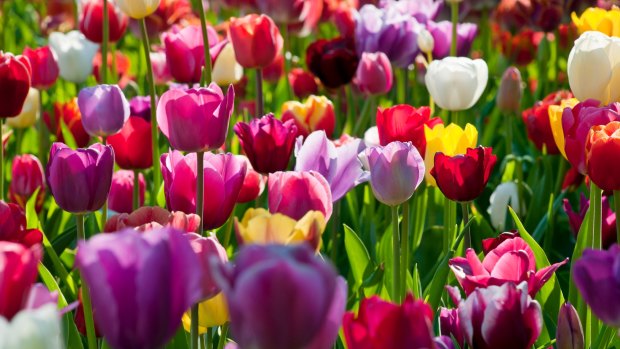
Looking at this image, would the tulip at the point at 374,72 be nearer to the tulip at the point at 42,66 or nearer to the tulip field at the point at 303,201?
the tulip field at the point at 303,201

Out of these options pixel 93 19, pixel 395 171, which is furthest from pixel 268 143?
pixel 93 19

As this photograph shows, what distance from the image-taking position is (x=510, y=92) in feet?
8.57

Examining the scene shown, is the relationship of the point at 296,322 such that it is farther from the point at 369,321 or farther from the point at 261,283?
the point at 369,321

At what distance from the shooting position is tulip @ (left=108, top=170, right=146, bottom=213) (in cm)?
191

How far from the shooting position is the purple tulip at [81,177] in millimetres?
1348

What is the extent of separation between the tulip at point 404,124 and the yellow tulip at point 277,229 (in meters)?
0.64

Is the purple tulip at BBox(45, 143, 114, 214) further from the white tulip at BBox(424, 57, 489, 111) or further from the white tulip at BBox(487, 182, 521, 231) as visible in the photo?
the white tulip at BBox(487, 182, 521, 231)

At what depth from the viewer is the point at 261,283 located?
67 centimetres

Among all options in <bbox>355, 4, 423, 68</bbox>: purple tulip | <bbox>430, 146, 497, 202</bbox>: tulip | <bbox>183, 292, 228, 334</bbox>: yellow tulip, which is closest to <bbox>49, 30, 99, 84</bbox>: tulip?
<bbox>355, 4, 423, 68</bbox>: purple tulip

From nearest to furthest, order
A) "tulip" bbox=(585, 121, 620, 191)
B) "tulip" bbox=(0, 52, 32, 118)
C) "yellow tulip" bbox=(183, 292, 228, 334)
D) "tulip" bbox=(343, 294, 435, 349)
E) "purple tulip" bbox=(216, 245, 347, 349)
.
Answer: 1. "purple tulip" bbox=(216, 245, 347, 349)
2. "tulip" bbox=(343, 294, 435, 349)
3. "yellow tulip" bbox=(183, 292, 228, 334)
4. "tulip" bbox=(585, 121, 620, 191)
5. "tulip" bbox=(0, 52, 32, 118)

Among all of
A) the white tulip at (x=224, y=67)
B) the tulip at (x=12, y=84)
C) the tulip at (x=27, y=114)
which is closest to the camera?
the tulip at (x=12, y=84)

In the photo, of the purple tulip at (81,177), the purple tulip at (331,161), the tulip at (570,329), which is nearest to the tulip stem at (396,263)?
the purple tulip at (331,161)

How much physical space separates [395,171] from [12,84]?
0.75 m

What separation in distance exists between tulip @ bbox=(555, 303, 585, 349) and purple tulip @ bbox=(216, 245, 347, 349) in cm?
55
